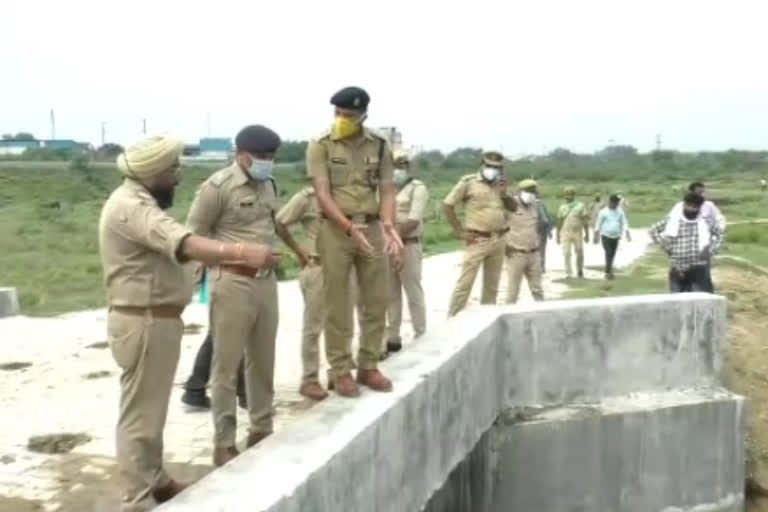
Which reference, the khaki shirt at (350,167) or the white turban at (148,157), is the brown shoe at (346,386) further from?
the white turban at (148,157)

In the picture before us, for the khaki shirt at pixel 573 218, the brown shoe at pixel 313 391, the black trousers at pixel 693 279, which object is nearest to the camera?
the brown shoe at pixel 313 391

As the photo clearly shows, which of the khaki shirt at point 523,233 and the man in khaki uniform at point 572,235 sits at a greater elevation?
the khaki shirt at point 523,233

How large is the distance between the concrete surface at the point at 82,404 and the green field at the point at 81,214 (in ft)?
7.18

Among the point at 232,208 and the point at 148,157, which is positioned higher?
the point at 148,157

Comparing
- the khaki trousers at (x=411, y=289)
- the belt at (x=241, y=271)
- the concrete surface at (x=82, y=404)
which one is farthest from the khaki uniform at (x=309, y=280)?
the belt at (x=241, y=271)

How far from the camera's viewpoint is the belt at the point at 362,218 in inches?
204

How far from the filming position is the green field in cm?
1562

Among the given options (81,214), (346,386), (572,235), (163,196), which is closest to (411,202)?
(346,386)

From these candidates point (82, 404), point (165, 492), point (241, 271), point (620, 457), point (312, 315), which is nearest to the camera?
point (165, 492)

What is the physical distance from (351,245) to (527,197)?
234 inches

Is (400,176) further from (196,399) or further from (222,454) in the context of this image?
(222,454)

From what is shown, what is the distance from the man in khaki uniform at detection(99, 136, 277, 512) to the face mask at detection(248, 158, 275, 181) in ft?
2.56

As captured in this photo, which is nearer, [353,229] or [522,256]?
[353,229]

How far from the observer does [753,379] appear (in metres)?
8.49
